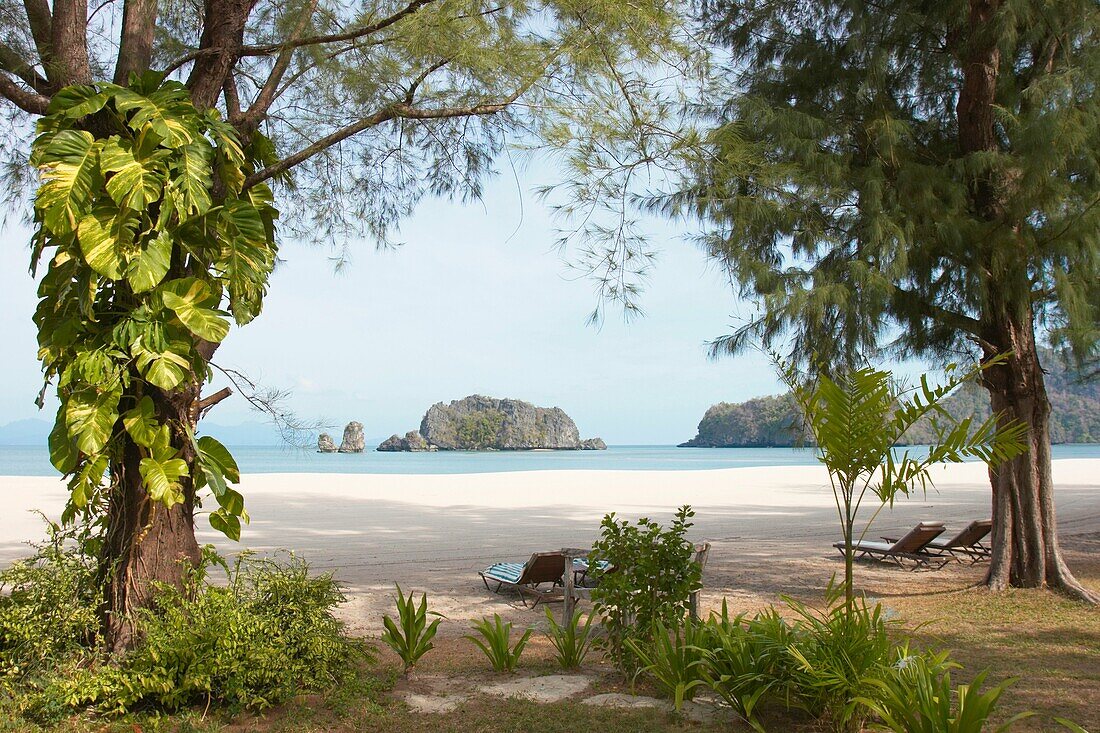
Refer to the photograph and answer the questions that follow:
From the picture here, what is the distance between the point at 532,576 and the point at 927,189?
544cm

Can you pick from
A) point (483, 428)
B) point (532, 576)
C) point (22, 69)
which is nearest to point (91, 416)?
point (22, 69)

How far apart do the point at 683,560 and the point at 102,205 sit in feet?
13.3

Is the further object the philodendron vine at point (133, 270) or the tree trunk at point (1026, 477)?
the tree trunk at point (1026, 477)

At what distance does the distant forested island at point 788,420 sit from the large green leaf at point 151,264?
5.88 metres

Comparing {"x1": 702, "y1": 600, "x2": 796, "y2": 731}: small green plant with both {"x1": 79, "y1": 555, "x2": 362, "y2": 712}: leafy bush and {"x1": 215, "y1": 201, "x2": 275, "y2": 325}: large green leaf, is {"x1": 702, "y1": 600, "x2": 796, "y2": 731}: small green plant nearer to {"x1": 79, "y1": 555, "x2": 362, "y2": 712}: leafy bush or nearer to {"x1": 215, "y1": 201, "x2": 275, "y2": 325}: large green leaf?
{"x1": 79, "y1": 555, "x2": 362, "y2": 712}: leafy bush

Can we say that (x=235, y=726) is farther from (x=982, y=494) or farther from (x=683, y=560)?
(x=982, y=494)

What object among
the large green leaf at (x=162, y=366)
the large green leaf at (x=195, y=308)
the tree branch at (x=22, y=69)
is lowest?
the large green leaf at (x=162, y=366)

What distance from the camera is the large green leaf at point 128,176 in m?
4.41

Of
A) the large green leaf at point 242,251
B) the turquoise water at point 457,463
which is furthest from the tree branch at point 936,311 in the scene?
the turquoise water at point 457,463

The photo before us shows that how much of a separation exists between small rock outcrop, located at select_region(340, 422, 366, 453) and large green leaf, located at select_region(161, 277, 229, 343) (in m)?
94.1

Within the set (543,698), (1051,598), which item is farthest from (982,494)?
(543,698)

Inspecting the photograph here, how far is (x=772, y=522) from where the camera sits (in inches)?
661

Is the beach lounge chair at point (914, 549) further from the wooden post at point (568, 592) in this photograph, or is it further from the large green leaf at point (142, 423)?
the large green leaf at point (142, 423)

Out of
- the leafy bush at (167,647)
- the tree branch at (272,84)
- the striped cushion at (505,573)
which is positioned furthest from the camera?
the striped cushion at (505,573)
